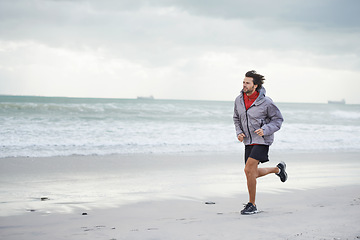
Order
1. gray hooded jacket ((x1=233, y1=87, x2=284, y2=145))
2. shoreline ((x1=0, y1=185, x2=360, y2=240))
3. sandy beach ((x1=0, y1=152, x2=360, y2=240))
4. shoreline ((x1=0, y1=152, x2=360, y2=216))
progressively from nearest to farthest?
shoreline ((x1=0, y1=185, x2=360, y2=240)) → sandy beach ((x1=0, y1=152, x2=360, y2=240)) → gray hooded jacket ((x1=233, y1=87, x2=284, y2=145)) → shoreline ((x1=0, y1=152, x2=360, y2=216))

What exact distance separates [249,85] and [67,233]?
2474mm

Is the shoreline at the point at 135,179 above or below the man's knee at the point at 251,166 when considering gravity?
below

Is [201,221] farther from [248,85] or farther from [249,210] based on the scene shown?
[248,85]

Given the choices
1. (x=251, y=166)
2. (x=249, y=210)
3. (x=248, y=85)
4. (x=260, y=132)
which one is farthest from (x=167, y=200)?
(x=248, y=85)

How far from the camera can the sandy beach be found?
3818mm

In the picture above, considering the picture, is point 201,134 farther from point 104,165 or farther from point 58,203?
point 58,203

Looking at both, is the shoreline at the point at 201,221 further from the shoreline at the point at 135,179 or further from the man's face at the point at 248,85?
the man's face at the point at 248,85

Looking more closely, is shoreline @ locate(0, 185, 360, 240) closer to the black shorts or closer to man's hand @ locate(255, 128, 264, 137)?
the black shorts

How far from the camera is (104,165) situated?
8.88 m

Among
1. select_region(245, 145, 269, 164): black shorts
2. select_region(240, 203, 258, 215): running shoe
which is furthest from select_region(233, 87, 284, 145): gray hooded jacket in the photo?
select_region(240, 203, 258, 215): running shoe

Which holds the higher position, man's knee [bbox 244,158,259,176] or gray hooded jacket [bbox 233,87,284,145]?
gray hooded jacket [bbox 233,87,284,145]

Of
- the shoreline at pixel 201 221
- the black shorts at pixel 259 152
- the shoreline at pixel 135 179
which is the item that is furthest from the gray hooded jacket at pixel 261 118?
the shoreline at pixel 135 179

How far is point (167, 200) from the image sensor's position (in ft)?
18.3

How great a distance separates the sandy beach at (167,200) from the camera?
12.5 feet
